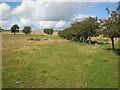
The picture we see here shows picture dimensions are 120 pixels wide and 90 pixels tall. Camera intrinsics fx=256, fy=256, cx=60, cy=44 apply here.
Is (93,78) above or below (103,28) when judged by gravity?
below

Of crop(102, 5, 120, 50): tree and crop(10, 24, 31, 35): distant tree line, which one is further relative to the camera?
crop(10, 24, 31, 35): distant tree line

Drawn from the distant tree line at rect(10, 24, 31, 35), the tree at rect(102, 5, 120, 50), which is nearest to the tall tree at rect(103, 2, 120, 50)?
the tree at rect(102, 5, 120, 50)

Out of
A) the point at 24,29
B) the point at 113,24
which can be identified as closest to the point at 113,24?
the point at 113,24

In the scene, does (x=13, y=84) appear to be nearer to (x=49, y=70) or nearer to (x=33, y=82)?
(x=33, y=82)

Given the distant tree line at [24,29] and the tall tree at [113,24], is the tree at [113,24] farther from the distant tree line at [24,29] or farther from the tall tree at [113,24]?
the distant tree line at [24,29]

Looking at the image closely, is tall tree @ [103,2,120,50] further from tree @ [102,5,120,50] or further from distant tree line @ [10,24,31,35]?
distant tree line @ [10,24,31,35]

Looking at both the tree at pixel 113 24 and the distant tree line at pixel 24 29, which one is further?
the distant tree line at pixel 24 29

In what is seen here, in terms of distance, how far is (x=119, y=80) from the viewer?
24.7 metres

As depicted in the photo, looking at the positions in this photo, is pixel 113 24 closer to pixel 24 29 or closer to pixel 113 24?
pixel 113 24

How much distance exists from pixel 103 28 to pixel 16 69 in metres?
30.5

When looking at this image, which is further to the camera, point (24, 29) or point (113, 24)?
point (24, 29)

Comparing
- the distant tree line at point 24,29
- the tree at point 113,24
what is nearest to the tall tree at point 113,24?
the tree at point 113,24

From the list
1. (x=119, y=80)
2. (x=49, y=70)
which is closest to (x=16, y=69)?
(x=49, y=70)

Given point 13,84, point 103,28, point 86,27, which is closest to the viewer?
point 13,84
